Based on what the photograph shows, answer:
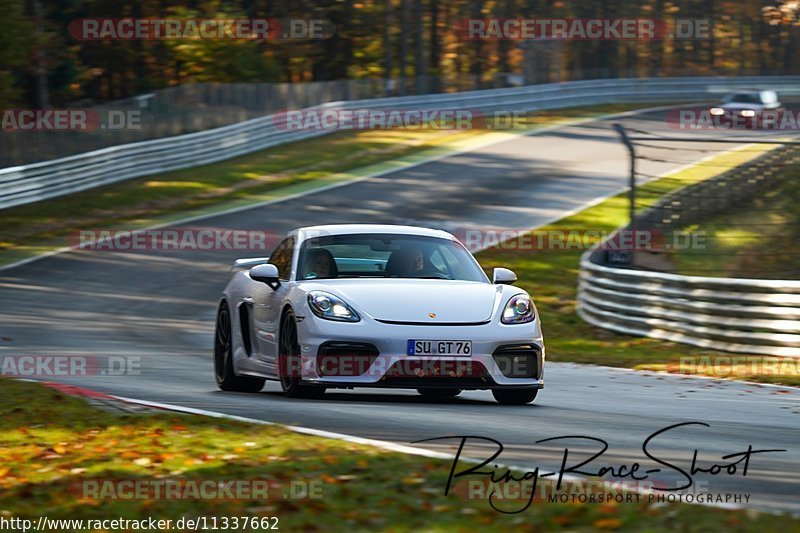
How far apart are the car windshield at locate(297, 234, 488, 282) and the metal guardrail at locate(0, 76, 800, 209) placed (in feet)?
67.9

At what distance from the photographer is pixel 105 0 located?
59000 mm

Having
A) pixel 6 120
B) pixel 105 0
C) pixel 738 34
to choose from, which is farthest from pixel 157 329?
pixel 738 34

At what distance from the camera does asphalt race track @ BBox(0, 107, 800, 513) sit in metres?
8.16

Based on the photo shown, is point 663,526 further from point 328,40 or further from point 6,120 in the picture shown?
point 328,40

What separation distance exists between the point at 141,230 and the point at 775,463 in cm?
2309

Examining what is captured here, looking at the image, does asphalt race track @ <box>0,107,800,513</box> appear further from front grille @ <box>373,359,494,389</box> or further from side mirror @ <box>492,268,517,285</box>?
side mirror @ <box>492,268,517,285</box>

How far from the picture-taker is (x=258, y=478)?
6848mm

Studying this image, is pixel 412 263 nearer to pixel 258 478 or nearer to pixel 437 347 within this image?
pixel 437 347

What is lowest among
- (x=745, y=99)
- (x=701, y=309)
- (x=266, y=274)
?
(x=701, y=309)

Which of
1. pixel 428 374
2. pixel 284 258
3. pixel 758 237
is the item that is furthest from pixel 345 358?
pixel 758 237

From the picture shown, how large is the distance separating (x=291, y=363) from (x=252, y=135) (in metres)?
32.1

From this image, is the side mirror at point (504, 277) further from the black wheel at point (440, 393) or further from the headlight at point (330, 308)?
the headlight at point (330, 308)

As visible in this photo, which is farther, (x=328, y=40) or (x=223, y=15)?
(x=328, y=40)

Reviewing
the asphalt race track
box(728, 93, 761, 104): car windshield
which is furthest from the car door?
box(728, 93, 761, 104): car windshield
